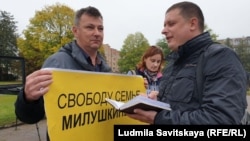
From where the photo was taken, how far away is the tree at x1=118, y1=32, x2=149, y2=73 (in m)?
66.5

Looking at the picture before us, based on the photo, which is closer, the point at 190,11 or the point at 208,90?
the point at 208,90

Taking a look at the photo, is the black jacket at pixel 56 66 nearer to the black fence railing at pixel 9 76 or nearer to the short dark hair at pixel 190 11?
the short dark hair at pixel 190 11

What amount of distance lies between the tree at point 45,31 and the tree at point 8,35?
25.9m

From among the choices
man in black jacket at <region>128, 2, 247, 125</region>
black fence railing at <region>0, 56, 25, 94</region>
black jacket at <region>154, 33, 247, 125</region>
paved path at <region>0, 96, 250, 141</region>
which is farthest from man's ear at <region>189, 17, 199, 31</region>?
paved path at <region>0, 96, 250, 141</region>

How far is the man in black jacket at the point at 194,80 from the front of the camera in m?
2.22

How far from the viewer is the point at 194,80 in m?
2.45

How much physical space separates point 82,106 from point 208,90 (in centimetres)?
105

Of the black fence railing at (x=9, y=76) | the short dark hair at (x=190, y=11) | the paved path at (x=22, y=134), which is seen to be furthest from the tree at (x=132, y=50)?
the short dark hair at (x=190, y=11)

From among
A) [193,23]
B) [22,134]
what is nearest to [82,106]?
[193,23]

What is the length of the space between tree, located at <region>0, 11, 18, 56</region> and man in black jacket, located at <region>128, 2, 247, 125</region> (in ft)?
249

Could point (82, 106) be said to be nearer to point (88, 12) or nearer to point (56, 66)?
point (56, 66)

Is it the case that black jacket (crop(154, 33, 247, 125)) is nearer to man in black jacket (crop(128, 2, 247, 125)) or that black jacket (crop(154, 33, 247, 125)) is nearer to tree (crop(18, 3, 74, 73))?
man in black jacket (crop(128, 2, 247, 125))

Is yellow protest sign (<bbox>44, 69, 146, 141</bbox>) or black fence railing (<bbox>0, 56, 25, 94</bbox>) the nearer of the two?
yellow protest sign (<bbox>44, 69, 146, 141</bbox>)

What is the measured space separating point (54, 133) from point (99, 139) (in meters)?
0.55
